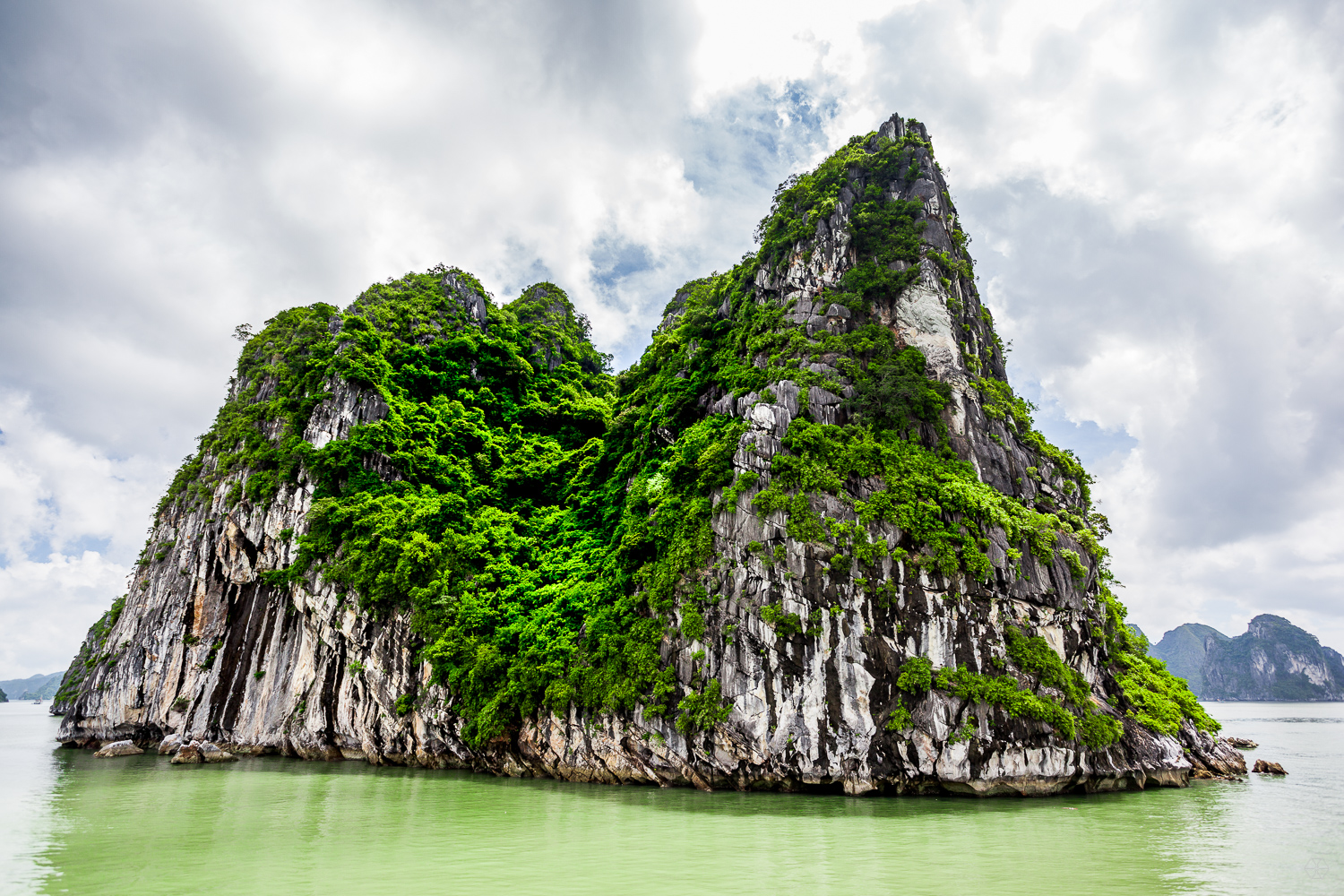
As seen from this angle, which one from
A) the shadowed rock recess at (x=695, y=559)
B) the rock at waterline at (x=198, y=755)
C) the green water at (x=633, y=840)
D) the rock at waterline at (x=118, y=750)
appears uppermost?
the shadowed rock recess at (x=695, y=559)

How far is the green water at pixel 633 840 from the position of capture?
10.0 metres

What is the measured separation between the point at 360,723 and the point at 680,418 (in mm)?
17981

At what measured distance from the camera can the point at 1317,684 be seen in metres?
131

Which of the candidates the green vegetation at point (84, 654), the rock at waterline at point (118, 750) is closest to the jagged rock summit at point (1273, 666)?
the rock at waterline at point (118, 750)

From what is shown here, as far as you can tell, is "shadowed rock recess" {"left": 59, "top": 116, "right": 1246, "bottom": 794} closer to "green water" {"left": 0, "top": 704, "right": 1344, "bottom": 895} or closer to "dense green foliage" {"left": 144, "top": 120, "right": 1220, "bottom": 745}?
"dense green foliage" {"left": 144, "top": 120, "right": 1220, "bottom": 745}

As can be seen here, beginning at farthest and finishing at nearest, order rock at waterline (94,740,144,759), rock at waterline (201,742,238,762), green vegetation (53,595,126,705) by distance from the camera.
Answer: green vegetation (53,595,126,705) → rock at waterline (94,740,144,759) → rock at waterline (201,742,238,762)

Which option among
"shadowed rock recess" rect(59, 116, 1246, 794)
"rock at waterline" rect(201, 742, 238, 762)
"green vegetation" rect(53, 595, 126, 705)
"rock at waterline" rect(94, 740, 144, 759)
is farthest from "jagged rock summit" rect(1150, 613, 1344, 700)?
"green vegetation" rect(53, 595, 126, 705)

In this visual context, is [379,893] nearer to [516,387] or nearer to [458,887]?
[458,887]

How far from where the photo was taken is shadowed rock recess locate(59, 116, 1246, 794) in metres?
19.2

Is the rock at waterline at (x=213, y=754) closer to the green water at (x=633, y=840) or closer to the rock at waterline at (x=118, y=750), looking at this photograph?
the green water at (x=633, y=840)

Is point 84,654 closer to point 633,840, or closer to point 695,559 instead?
point 695,559

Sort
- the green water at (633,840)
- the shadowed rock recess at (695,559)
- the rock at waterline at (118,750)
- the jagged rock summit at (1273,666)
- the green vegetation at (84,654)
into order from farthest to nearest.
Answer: the jagged rock summit at (1273,666), the green vegetation at (84,654), the rock at waterline at (118,750), the shadowed rock recess at (695,559), the green water at (633,840)

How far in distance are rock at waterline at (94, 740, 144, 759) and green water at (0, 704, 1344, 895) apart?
29.3ft

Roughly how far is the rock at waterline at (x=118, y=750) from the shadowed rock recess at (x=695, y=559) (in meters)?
1.89
